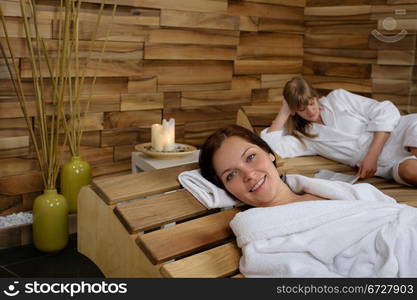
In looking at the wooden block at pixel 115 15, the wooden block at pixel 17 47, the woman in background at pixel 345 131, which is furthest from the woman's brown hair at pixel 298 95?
the wooden block at pixel 17 47

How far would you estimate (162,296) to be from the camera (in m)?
1.22

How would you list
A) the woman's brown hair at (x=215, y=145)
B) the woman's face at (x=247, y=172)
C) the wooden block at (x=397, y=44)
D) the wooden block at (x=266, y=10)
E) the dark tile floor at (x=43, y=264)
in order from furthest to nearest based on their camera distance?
the wooden block at (x=266, y=10), the wooden block at (x=397, y=44), the dark tile floor at (x=43, y=264), the woman's brown hair at (x=215, y=145), the woman's face at (x=247, y=172)

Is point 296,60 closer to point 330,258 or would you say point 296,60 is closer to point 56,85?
point 56,85

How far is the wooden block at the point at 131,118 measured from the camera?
2.69 meters

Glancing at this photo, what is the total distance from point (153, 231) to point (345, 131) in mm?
1512

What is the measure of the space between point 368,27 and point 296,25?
0.52 meters

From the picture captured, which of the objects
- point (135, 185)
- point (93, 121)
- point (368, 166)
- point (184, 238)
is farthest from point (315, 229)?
point (93, 121)

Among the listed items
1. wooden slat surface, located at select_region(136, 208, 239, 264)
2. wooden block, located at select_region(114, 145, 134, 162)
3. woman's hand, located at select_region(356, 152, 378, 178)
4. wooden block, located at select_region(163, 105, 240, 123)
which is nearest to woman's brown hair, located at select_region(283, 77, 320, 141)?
woman's hand, located at select_region(356, 152, 378, 178)

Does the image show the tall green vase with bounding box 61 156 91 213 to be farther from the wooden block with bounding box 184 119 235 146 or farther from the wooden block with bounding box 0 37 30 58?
the wooden block with bounding box 184 119 235 146

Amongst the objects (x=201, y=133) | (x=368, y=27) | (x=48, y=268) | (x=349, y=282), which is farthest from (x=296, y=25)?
(x=349, y=282)

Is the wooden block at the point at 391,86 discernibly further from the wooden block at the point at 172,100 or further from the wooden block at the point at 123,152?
the wooden block at the point at 123,152

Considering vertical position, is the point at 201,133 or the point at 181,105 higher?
the point at 181,105

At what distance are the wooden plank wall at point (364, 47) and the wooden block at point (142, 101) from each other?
50.0 inches

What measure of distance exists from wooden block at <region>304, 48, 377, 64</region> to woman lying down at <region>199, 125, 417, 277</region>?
1.90 m
